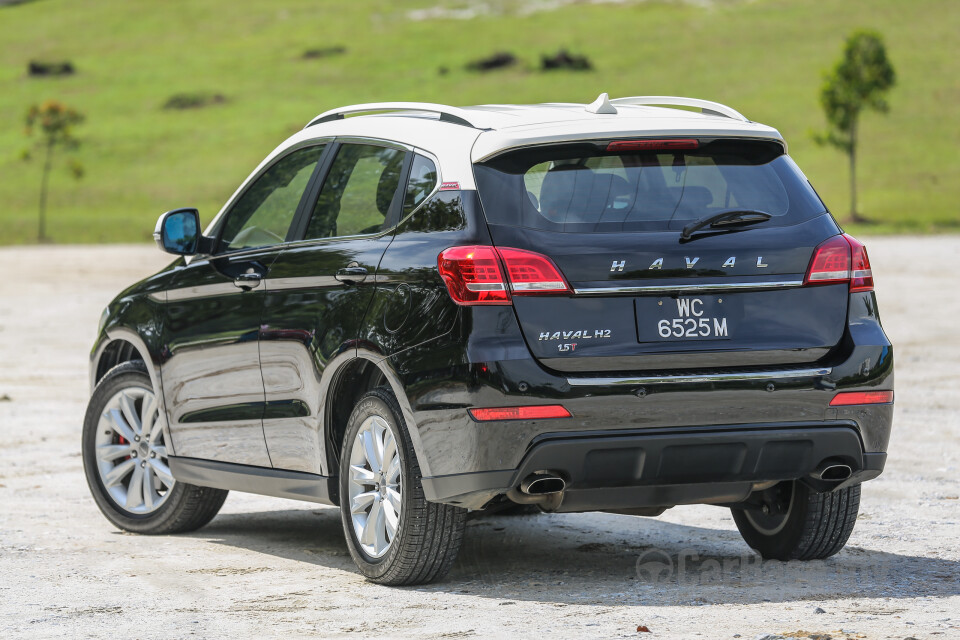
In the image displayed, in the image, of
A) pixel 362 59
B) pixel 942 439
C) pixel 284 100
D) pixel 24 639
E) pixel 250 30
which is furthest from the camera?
pixel 250 30

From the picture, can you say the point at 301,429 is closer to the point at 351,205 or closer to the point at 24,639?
the point at 351,205

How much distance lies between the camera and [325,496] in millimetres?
6586

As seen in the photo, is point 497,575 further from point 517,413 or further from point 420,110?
point 420,110

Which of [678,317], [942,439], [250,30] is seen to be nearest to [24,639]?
[678,317]

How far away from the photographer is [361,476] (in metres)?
6.32

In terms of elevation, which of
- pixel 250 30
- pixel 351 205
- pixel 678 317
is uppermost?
pixel 250 30

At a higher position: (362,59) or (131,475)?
(362,59)

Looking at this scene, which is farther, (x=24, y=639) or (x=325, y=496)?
(x=325, y=496)

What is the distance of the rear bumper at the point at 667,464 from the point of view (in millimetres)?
5648

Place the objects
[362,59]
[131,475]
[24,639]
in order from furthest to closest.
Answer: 1. [362,59]
2. [131,475]
3. [24,639]

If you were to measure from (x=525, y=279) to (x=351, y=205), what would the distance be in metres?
1.26

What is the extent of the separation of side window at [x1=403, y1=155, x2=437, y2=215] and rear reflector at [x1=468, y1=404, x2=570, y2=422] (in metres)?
1.01

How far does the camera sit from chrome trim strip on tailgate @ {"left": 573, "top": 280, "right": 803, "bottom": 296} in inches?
224

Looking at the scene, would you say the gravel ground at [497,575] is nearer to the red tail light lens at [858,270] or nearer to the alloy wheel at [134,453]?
the alloy wheel at [134,453]
